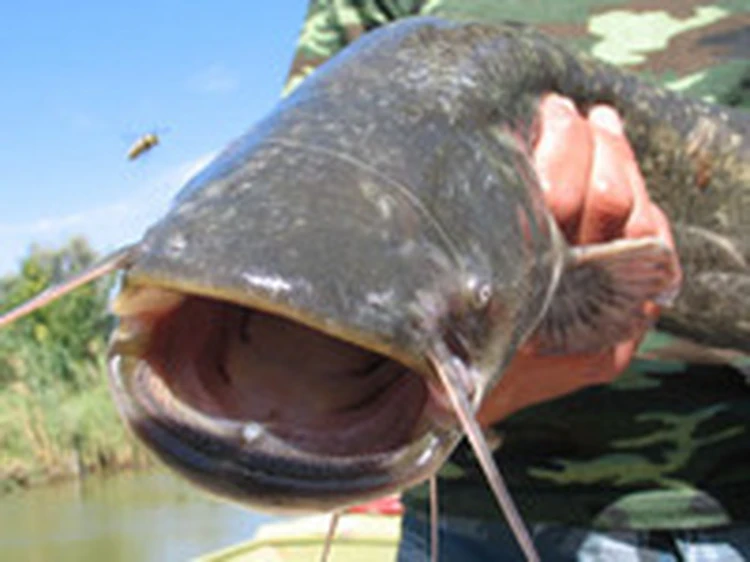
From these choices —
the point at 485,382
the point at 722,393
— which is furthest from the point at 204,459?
the point at 722,393

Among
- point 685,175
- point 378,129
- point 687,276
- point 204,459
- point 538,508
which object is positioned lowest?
point 538,508

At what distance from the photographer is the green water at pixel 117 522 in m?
12.0

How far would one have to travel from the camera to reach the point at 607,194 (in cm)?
157

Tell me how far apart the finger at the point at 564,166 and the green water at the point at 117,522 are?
10.1m

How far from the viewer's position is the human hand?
1544mm

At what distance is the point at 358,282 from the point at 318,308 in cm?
7

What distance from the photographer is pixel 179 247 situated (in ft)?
3.46

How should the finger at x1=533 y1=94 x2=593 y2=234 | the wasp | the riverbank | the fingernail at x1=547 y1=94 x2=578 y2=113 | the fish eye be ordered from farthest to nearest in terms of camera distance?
the riverbank
the wasp
the fingernail at x1=547 y1=94 x2=578 y2=113
the finger at x1=533 y1=94 x2=593 y2=234
the fish eye

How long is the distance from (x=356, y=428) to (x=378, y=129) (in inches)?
14.9

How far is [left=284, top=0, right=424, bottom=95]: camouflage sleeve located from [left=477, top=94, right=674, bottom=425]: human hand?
615 mm

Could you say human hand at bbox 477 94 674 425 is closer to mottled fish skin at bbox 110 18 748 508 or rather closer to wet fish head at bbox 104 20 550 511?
mottled fish skin at bbox 110 18 748 508

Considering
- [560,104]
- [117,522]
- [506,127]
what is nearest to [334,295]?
[506,127]

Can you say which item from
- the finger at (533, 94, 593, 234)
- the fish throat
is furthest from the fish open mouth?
the finger at (533, 94, 593, 234)

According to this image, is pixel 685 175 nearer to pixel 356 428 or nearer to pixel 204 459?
pixel 356 428
